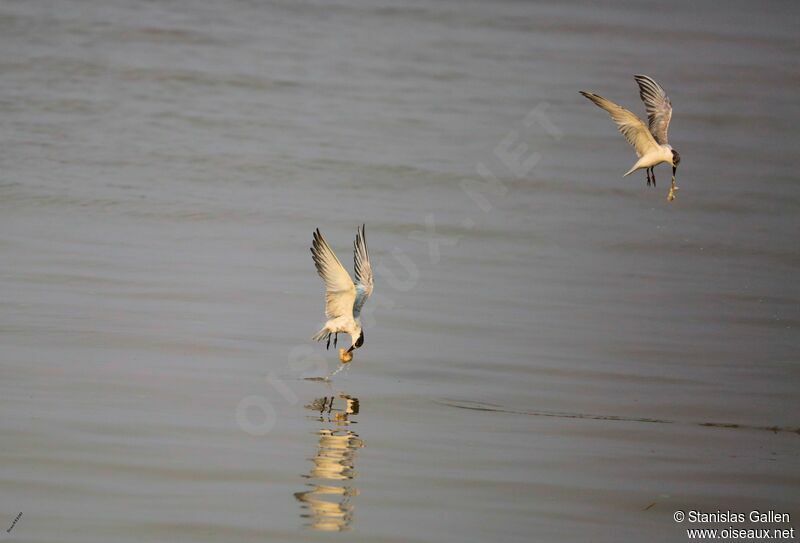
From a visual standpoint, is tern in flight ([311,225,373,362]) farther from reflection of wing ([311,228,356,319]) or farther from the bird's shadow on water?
the bird's shadow on water

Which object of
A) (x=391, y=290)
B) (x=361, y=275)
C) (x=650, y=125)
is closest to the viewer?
(x=361, y=275)

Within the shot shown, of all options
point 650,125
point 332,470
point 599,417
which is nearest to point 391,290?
point 650,125

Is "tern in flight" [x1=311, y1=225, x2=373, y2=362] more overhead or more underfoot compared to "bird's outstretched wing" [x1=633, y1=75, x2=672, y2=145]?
more underfoot

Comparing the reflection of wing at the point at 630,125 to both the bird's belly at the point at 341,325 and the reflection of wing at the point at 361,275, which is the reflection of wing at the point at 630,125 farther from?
the bird's belly at the point at 341,325

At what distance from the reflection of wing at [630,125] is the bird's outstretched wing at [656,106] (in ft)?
0.29

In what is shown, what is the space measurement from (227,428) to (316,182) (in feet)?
26.5

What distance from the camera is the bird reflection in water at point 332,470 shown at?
5.57m

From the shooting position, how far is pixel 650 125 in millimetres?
9695

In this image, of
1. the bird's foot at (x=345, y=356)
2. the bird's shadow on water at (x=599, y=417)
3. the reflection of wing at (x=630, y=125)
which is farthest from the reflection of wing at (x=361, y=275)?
the reflection of wing at (x=630, y=125)

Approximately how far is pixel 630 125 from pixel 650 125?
0.86 ft

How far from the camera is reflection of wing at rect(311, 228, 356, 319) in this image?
7.65 m

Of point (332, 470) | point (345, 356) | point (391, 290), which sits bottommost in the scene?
point (332, 470)

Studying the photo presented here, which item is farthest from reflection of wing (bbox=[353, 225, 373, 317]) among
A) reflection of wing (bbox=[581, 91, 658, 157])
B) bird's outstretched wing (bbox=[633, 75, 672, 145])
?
bird's outstretched wing (bbox=[633, 75, 672, 145])

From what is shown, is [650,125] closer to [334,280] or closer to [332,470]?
[334,280]
